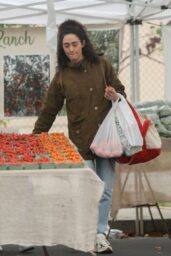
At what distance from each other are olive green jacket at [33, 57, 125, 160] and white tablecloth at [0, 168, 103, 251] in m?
1.54

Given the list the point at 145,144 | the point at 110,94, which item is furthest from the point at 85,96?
the point at 145,144

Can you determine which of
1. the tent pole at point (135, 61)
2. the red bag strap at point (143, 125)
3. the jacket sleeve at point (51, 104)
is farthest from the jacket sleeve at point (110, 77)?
the tent pole at point (135, 61)

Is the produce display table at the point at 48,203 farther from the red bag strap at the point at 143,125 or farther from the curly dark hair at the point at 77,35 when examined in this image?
the curly dark hair at the point at 77,35

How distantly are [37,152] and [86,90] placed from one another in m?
1.16

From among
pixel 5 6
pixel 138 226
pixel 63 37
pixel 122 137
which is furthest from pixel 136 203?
pixel 5 6

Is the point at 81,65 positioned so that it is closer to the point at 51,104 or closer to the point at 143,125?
the point at 51,104

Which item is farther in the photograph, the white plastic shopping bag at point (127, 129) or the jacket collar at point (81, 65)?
the jacket collar at point (81, 65)

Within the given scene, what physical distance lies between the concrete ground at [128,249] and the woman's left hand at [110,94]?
1.38m

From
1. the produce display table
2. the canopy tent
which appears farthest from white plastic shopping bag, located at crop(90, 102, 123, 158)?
the canopy tent

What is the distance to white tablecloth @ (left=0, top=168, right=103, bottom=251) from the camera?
437cm

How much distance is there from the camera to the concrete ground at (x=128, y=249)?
6.32 metres

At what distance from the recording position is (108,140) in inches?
229

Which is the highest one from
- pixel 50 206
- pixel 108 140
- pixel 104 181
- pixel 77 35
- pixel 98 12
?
pixel 98 12

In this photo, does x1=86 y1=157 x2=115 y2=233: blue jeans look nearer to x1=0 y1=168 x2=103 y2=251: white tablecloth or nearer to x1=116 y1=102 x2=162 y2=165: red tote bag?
x1=116 y1=102 x2=162 y2=165: red tote bag
